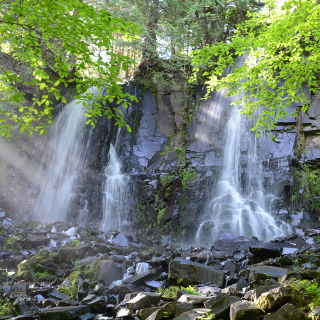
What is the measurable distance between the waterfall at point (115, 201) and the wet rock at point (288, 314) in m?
12.1

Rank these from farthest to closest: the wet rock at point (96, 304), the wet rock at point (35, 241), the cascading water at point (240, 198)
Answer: the cascading water at point (240, 198) → the wet rock at point (35, 241) → the wet rock at point (96, 304)

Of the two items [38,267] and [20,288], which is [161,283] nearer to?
[20,288]

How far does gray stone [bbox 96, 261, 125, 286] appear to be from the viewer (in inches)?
247

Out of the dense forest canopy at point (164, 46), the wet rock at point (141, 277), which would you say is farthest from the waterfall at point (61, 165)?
the wet rock at point (141, 277)

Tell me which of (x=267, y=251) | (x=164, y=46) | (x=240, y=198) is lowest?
(x=267, y=251)

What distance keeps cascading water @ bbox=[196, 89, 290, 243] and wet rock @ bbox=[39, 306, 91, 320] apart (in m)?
8.21

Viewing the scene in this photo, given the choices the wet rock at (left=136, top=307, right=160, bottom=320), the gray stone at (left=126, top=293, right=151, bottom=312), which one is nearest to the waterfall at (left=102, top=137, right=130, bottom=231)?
the gray stone at (left=126, top=293, right=151, bottom=312)

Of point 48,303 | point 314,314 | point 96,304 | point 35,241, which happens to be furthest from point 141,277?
point 35,241

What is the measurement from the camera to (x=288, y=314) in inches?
106

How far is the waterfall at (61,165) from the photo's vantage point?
51.4ft

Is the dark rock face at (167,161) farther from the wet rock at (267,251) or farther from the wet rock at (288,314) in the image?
the wet rock at (288,314)

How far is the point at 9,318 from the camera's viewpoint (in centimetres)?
409

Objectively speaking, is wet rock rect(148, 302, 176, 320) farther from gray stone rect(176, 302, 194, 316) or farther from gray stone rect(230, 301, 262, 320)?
gray stone rect(230, 301, 262, 320)

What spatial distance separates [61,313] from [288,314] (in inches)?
123
